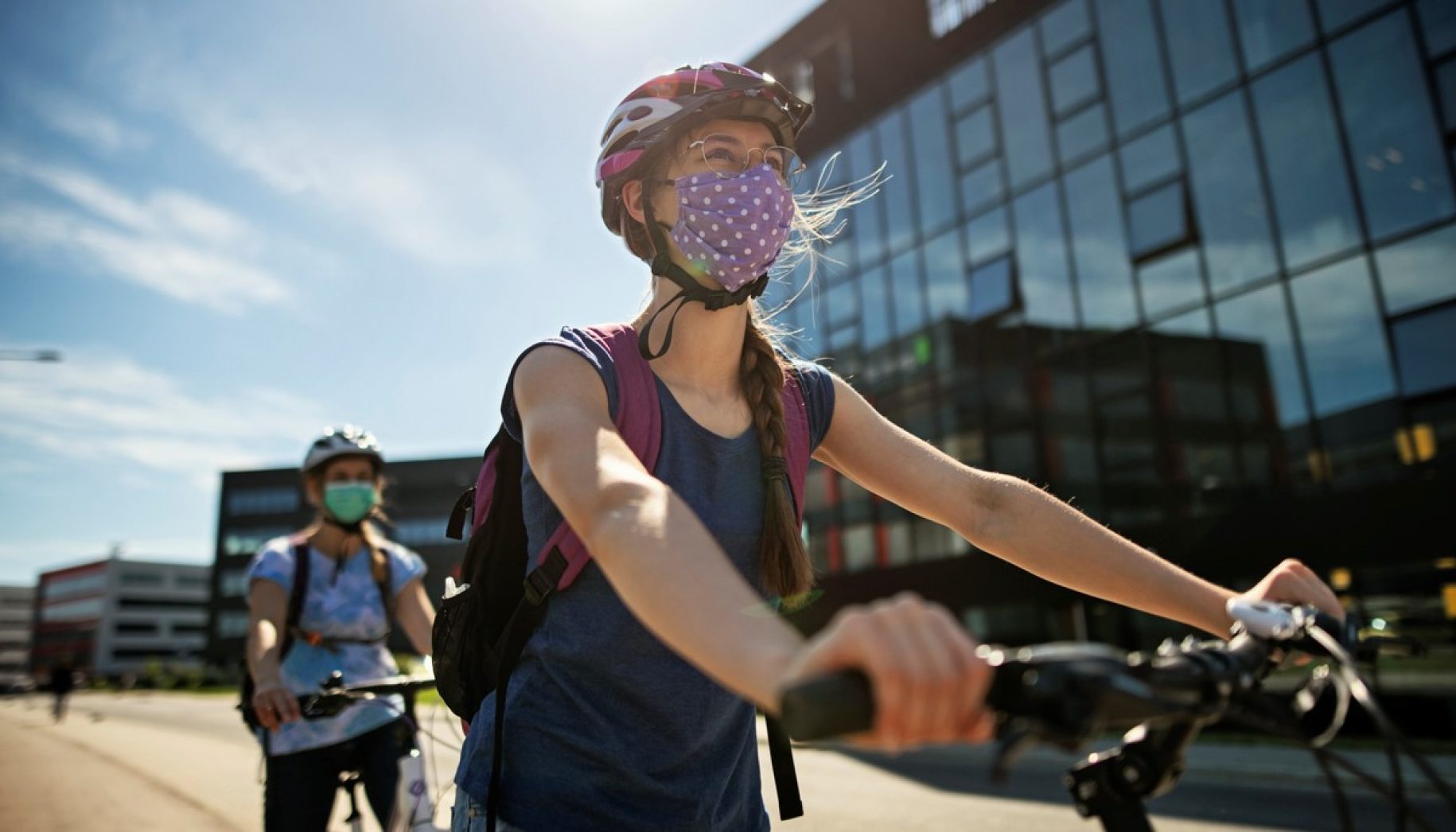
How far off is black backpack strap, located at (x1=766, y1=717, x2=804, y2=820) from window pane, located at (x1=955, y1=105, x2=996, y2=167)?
66.7ft

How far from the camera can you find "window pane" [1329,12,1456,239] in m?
13.4

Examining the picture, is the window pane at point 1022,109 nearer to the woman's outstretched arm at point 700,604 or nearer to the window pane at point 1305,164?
the window pane at point 1305,164

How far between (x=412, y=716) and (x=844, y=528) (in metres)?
21.3

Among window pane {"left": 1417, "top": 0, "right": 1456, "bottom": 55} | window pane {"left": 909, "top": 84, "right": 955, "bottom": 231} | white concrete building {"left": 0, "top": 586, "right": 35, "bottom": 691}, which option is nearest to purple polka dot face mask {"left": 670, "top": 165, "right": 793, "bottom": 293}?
window pane {"left": 1417, "top": 0, "right": 1456, "bottom": 55}

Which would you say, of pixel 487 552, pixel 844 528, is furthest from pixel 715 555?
pixel 844 528

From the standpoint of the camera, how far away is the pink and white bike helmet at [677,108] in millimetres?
2043

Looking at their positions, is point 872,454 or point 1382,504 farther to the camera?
point 1382,504

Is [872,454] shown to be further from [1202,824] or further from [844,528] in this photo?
[844,528]

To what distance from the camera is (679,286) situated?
2.04 meters

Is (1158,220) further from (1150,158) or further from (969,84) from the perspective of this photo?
(969,84)

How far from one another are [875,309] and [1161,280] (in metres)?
7.80

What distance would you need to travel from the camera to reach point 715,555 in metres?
1.18

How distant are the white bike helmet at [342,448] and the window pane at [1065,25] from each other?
1738cm

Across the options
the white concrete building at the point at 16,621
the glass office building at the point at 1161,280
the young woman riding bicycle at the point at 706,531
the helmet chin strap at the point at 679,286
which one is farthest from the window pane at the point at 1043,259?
the white concrete building at the point at 16,621
